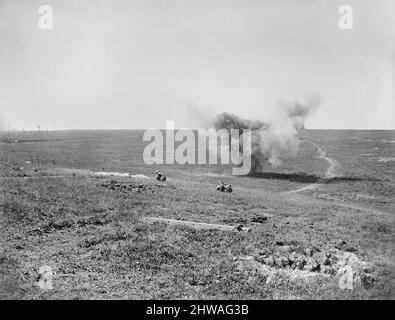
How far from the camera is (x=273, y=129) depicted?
2206 inches

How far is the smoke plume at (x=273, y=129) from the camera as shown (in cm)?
5616

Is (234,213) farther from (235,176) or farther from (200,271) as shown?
(235,176)

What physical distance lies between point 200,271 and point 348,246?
25.4 feet

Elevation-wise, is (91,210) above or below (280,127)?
below

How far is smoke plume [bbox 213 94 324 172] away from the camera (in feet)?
184

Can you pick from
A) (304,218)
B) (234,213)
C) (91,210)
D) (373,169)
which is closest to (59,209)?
(91,210)

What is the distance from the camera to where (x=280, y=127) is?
56.1 metres

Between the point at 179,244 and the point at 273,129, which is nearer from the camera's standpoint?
the point at 179,244

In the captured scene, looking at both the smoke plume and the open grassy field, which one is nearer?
the open grassy field

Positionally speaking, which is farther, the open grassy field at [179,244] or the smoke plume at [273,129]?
the smoke plume at [273,129]
